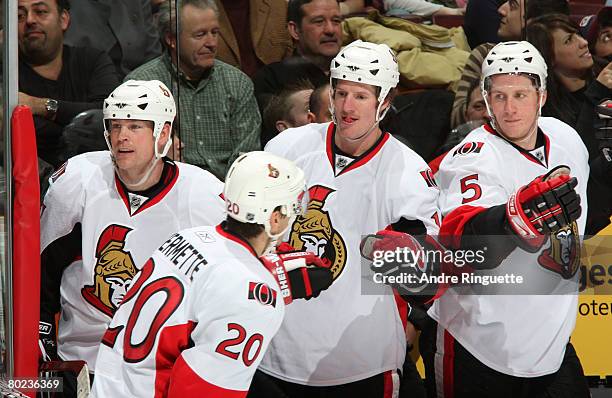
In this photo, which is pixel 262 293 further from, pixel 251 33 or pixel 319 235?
pixel 251 33

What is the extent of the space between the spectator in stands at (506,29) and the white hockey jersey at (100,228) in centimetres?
86

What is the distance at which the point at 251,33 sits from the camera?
375 centimetres

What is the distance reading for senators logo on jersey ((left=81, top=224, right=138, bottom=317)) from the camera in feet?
11.5

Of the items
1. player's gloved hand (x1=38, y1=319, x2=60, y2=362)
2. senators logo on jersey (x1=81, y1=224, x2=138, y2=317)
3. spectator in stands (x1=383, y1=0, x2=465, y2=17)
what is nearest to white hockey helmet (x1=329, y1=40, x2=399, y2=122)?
spectator in stands (x1=383, y1=0, x2=465, y2=17)

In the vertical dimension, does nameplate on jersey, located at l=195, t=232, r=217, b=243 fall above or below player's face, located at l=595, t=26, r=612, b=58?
below

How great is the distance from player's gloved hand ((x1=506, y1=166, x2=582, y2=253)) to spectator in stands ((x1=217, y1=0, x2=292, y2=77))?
106cm

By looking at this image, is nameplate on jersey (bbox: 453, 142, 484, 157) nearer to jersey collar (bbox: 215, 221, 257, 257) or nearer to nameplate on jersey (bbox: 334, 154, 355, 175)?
nameplate on jersey (bbox: 334, 154, 355, 175)

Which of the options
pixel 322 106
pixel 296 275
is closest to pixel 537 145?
pixel 322 106

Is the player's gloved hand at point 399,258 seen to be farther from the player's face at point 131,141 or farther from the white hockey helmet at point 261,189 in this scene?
the player's face at point 131,141

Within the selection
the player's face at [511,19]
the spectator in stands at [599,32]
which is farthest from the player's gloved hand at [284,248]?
the spectator in stands at [599,32]

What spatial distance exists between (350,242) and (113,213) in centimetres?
75

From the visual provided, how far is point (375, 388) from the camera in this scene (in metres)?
3.53

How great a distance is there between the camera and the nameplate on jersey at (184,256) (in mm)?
2746

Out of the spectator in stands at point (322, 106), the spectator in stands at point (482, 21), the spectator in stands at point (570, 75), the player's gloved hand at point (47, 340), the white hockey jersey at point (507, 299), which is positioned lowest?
the player's gloved hand at point (47, 340)
